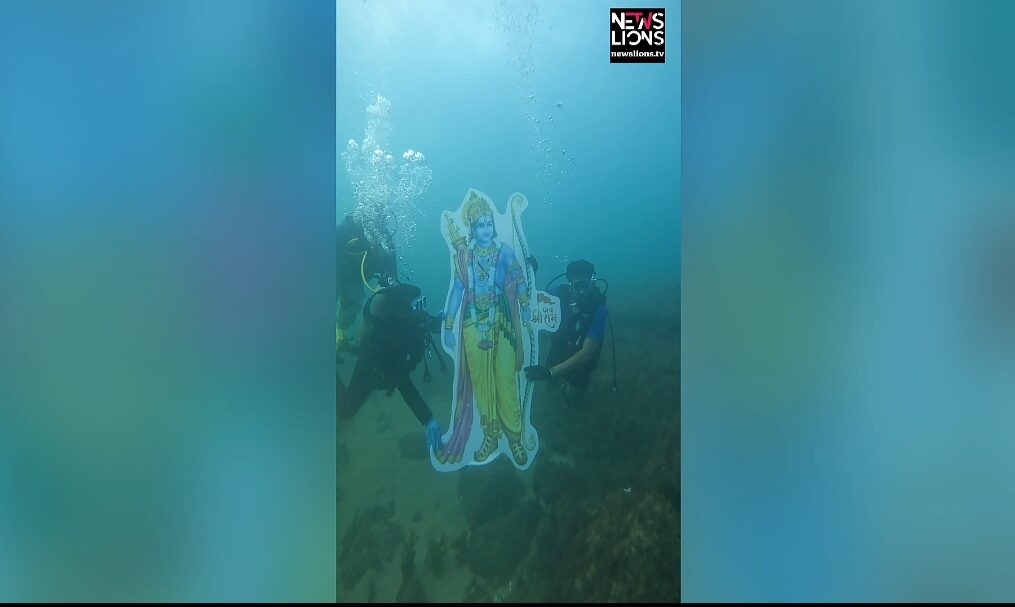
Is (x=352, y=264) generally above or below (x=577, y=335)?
above

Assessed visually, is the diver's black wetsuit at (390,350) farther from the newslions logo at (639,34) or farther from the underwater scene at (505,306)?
the newslions logo at (639,34)

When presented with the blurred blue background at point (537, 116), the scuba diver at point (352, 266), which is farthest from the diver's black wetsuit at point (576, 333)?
the scuba diver at point (352, 266)

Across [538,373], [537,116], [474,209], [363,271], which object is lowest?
[538,373]

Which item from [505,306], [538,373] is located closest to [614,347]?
[538,373]

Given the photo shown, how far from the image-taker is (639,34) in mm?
2111

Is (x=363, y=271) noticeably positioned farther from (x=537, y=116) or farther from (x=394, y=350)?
(x=537, y=116)

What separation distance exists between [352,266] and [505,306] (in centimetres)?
65

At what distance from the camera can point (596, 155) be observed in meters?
2.17

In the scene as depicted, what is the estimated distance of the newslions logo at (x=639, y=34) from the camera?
2.11 meters

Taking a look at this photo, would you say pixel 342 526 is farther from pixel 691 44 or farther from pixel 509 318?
pixel 691 44

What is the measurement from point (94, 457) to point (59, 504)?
0.25 meters

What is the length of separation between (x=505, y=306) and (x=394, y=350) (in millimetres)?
494

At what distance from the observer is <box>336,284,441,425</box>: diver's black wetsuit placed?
217cm

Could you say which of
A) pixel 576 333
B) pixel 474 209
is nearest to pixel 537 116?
pixel 474 209
